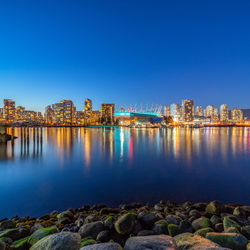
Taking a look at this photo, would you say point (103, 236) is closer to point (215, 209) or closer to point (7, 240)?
point (7, 240)

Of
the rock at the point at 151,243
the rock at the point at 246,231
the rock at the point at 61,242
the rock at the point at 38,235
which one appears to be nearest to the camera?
the rock at the point at 151,243

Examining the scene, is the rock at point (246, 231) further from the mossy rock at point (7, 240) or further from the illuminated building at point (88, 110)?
the illuminated building at point (88, 110)

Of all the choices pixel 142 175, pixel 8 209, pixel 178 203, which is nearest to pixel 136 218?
pixel 178 203

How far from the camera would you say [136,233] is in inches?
134

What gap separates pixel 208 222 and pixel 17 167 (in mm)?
11981

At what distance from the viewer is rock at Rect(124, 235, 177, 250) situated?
87.4 inches

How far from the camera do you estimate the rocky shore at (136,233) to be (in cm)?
238

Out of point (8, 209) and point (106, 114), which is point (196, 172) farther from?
point (106, 114)

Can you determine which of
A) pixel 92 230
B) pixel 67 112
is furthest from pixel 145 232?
pixel 67 112

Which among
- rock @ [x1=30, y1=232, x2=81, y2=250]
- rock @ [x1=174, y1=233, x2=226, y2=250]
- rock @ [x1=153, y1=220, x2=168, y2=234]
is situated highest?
rock @ [x1=30, y1=232, x2=81, y2=250]

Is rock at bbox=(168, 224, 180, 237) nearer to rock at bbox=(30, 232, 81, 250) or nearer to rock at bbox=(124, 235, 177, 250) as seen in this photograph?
rock at bbox=(124, 235, 177, 250)

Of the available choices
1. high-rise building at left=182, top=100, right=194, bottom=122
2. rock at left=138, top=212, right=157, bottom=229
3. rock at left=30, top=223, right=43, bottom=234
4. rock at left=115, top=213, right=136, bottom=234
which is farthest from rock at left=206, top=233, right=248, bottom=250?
high-rise building at left=182, top=100, right=194, bottom=122

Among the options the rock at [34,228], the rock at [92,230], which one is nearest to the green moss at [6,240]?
the rock at [34,228]

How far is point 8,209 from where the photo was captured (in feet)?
19.6
